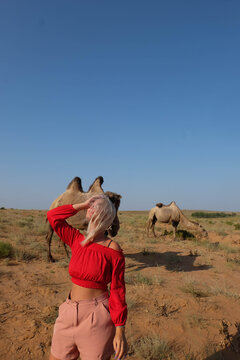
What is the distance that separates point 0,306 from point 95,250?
412 centimetres

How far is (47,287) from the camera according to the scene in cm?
611

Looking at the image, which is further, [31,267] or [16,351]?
[31,267]

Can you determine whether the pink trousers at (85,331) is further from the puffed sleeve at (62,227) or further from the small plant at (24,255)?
the small plant at (24,255)

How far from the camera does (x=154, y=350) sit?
A: 11.4 ft

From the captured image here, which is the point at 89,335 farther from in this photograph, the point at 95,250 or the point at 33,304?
the point at 33,304

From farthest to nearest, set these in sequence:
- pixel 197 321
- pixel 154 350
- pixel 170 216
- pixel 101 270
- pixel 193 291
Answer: pixel 170 216
pixel 193 291
pixel 197 321
pixel 154 350
pixel 101 270

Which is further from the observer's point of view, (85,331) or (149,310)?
(149,310)

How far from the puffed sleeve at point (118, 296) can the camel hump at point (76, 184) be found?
23.6 ft

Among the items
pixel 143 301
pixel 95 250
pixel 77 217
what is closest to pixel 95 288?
pixel 95 250

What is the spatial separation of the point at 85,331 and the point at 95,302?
0.23 metres

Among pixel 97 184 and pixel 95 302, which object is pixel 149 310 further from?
pixel 97 184

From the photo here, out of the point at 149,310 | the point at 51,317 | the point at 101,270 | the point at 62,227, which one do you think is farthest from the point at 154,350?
the point at 62,227

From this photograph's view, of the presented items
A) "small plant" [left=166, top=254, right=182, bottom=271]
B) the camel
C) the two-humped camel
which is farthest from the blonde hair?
the two-humped camel

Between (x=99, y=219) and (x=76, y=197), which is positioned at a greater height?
(x=76, y=197)
